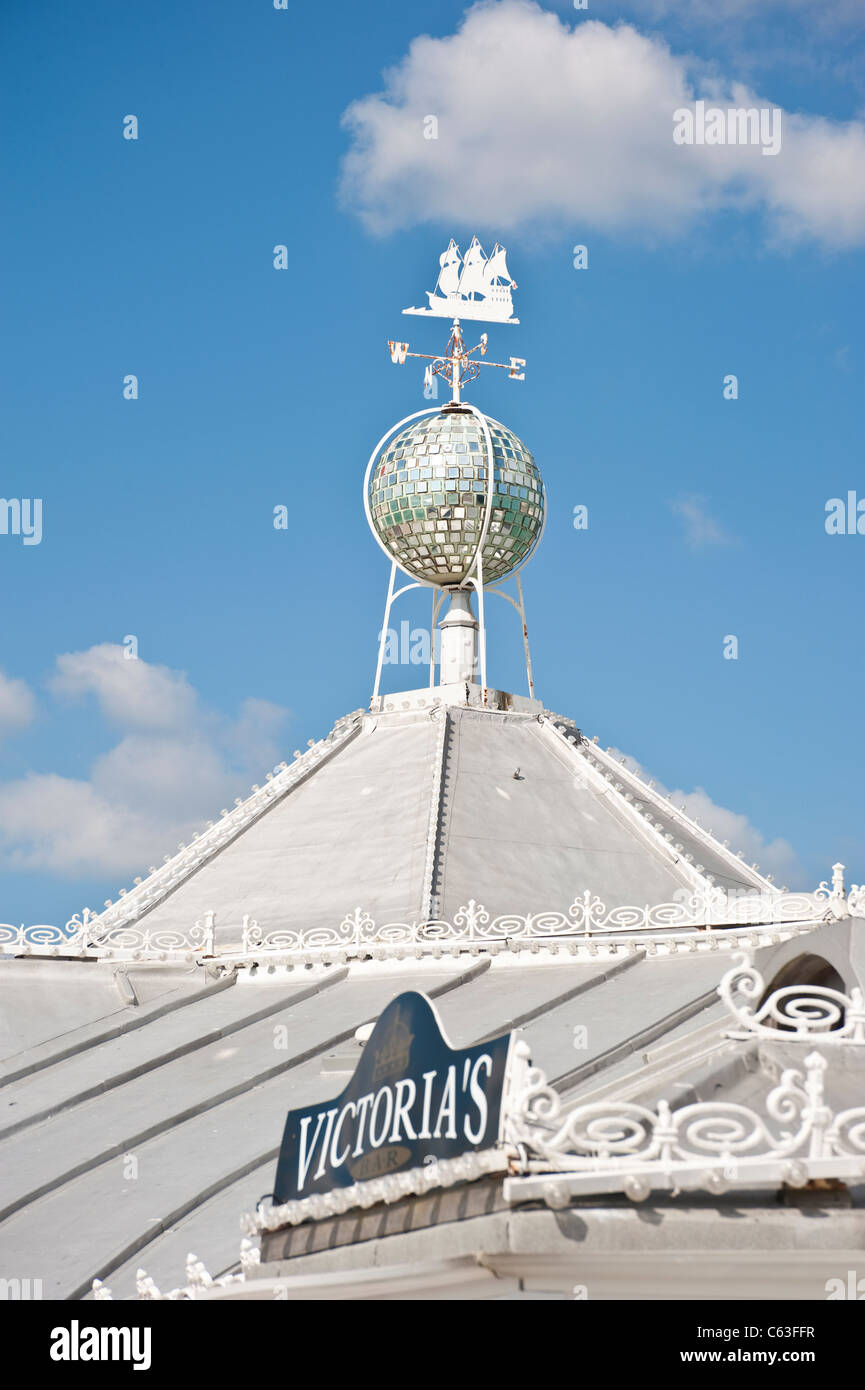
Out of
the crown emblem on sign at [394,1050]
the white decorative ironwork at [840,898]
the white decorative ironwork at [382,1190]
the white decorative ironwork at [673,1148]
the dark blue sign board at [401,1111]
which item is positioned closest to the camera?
the white decorative ironwork at [673,1148]

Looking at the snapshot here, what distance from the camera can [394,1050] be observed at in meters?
11.5

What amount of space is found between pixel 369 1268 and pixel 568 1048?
8.47m

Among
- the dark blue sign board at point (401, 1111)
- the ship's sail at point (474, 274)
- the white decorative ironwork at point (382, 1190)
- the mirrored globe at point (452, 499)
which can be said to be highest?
the ship's sail at point (474, 274)

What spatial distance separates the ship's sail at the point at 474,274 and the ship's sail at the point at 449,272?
0.50 feet

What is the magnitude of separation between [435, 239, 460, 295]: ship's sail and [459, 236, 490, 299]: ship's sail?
153 millimetres

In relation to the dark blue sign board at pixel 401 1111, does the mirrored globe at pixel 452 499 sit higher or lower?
higher

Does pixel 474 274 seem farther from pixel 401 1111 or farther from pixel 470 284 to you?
pixel 401 1111

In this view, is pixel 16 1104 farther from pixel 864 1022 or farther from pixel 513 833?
pixel 864 1022

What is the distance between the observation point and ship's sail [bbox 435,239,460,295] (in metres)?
37.3

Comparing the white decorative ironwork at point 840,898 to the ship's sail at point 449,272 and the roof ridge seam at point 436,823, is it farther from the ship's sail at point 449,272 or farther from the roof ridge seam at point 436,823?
the ship's sail at point 449,272

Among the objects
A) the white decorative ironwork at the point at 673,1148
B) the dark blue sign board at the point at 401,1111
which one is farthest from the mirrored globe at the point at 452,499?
the white decorative ironwork at the point at 673,1148

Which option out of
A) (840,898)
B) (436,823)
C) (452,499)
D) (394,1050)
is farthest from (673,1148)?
(452,499)

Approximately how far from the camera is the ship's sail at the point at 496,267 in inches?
1469
